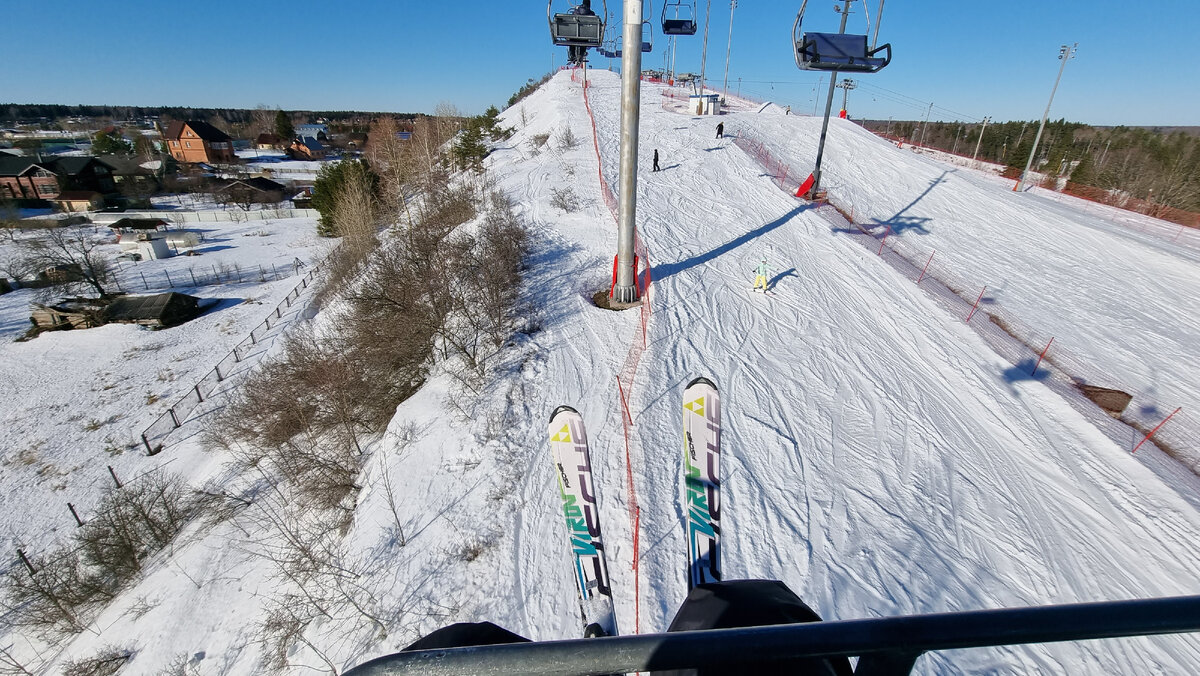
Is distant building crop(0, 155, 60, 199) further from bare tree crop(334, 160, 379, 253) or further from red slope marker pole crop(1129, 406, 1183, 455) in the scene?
red slope marker pole crop(1129, 406, 1183, 455)

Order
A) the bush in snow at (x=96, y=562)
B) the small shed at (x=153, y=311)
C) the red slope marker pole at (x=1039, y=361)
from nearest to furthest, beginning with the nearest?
the red slope marker pole at (x=1039, y=361) → the bush in snow at (x=96, y=562) → the small shed at (x=153, y=311)

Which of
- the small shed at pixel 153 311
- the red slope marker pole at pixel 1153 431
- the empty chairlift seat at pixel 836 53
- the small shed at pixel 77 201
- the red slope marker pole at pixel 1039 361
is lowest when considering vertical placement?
the small shed at pixel 153 311

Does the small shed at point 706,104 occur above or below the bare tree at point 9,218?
above

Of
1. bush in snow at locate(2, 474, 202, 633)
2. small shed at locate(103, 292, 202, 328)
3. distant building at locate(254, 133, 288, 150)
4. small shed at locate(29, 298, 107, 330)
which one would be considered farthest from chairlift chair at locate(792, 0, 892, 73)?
distant building at locate(254, 133, 288, 150)

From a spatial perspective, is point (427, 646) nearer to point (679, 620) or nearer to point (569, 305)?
point (679, 620)

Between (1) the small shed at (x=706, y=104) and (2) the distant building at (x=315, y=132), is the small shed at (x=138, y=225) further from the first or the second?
(2) the distant building at (x=315, y=132)

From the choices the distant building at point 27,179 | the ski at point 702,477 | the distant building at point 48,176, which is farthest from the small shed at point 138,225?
the ski at point 702,477

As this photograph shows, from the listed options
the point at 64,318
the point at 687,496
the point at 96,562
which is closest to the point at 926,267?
the point at 687,496

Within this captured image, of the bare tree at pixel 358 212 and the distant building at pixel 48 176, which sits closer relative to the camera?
the bare tree at pixel 358 212
